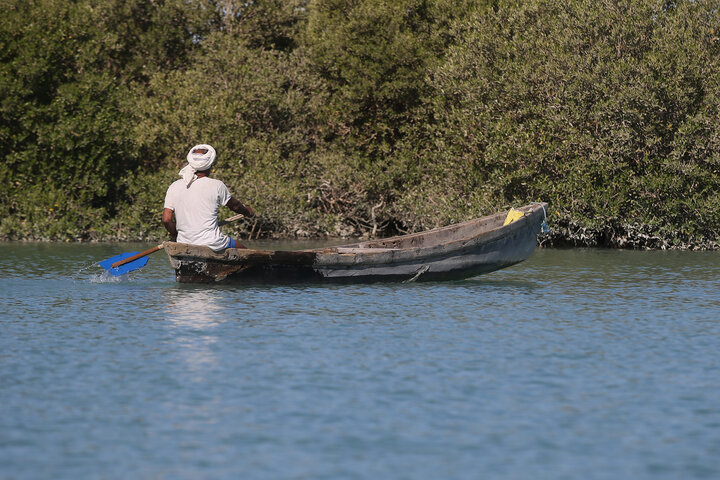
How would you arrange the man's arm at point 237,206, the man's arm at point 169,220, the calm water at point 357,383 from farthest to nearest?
1. the man's arm at point 237,206
2. the man's arm at point 169,220
3. the calm water at point 357,383

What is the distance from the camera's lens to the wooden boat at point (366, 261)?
607 inches

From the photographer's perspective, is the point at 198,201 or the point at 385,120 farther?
the point at 385,120

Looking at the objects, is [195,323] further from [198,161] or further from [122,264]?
[122,264]

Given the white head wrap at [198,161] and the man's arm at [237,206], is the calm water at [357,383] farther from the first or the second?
the white head wrap at [198,161]

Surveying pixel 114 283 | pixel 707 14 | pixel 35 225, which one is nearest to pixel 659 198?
pixel 707 14

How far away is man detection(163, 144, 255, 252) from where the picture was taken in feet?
49.6

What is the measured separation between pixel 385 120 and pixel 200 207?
19.6 metres

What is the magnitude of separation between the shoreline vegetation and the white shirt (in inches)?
487

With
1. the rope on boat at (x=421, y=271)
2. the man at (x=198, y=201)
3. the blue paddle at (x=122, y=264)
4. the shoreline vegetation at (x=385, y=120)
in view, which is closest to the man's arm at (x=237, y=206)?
the man at (x=198, y=201)

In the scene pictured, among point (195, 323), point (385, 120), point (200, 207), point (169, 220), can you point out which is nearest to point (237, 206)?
point (200, 207)

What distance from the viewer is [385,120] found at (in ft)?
112

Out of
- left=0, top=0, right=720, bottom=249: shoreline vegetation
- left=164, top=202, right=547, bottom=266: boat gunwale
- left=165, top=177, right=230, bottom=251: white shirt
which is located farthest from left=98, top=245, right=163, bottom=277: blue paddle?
left=0, top=0, right=720, bottom=249: shoreline vegetation

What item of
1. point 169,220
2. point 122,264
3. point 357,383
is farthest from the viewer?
point 122,264

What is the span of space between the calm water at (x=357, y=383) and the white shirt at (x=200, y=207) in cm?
90
